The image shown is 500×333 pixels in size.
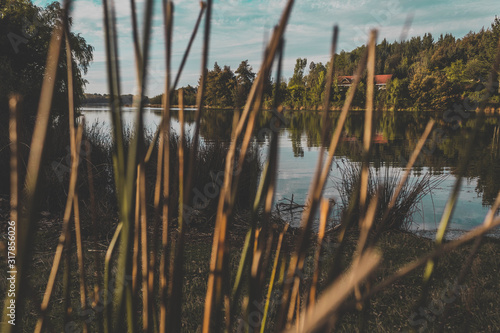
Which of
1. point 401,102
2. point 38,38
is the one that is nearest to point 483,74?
point 401,102

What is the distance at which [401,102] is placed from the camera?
167 ft

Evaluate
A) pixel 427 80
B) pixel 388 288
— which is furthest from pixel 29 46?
pixel 427 80

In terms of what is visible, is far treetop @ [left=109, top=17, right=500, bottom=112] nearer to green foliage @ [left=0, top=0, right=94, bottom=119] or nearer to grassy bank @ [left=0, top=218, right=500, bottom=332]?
green foliage @ [left=0, top=0, right=94, bottom=119]

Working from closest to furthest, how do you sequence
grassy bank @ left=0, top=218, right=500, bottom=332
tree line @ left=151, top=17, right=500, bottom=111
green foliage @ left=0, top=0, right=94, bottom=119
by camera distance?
grassy bank @ left=0, top=218, right=500, bottom=332, green foliage @ left=0, top=0, right=94, bottom=119, tree line @ left=151, top=17, right=500, bottom=111

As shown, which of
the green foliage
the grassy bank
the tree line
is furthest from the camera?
the tree line

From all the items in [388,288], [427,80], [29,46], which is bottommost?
[388,288]

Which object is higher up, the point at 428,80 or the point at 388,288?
the point at 428,80

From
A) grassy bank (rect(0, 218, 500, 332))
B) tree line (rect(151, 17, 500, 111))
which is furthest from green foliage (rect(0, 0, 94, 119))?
→ tree line (rect(151, 17, 500, 111))

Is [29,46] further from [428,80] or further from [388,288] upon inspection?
[428,80]

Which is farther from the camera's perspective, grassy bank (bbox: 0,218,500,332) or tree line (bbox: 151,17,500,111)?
tree line (bbox: 151,17,500,111)

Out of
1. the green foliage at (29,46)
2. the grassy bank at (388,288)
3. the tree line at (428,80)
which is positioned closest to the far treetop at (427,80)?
the tree line at (428,80)

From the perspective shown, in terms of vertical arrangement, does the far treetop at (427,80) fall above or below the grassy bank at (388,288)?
above

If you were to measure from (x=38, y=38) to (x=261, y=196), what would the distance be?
1665 centimetres

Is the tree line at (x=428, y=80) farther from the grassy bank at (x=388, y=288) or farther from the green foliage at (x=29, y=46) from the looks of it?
the grassy bank at (x=388, y=288)
